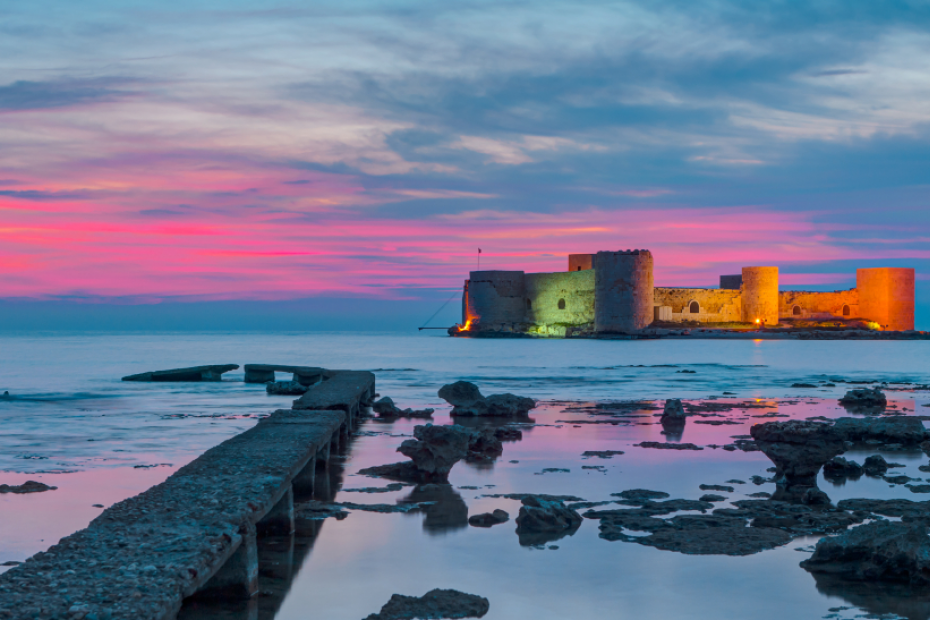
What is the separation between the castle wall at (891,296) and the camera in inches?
2363

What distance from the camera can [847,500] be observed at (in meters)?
6.16

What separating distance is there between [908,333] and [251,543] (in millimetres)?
63161

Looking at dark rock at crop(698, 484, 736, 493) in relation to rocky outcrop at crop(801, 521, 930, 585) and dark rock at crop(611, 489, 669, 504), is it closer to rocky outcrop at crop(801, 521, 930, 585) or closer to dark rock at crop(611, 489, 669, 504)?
dark rock at crop(611, 489, 669, 504)

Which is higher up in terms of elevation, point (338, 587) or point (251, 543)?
point (251, 543)

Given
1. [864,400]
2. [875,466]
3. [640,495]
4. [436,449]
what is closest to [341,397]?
[436,449]

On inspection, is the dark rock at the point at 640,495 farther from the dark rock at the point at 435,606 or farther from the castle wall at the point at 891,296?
the castle wall at the point at 891,296

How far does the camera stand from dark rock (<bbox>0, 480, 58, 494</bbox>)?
21.4ft

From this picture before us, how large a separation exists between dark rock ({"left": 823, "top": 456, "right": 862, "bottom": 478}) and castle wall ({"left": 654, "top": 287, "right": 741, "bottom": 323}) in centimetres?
5280

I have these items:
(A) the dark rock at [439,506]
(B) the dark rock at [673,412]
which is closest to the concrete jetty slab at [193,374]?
(B) the dark rock at [673,412]

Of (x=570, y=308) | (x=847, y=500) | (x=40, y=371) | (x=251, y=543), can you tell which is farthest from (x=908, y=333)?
(x=251, y=543)

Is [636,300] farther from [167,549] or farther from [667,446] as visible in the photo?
[167,549]

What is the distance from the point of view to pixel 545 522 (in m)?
5.29

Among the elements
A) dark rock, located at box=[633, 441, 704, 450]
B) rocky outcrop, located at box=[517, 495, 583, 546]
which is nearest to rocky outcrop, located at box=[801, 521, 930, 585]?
rocky outcrop, located at box=[517, 495, 583, 546]

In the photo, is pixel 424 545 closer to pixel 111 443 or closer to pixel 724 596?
pixel 724 596
